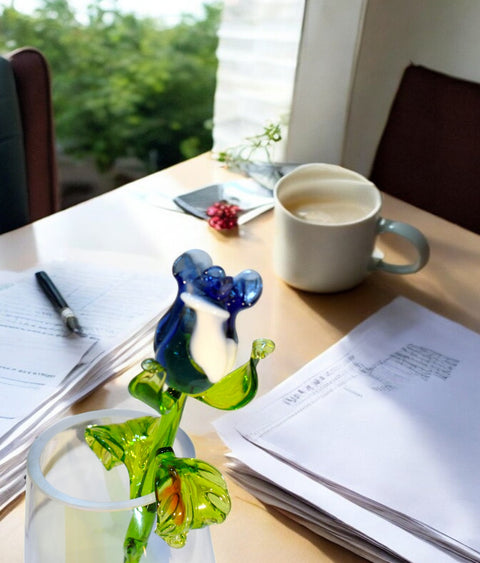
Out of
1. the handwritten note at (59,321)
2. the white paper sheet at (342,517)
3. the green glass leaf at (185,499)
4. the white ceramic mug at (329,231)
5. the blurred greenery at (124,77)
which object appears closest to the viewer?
the green glass leaf at (185,499)

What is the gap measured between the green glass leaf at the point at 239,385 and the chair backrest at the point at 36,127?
2.86 feet

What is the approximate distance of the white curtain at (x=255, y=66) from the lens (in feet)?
3.79

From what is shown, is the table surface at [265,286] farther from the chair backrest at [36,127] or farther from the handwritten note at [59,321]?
the chair backrest at [36,127]

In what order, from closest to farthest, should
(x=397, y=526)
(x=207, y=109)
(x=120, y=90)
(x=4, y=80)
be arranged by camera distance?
(x=397, y=526) < (x=4, y=80) < (x=120, y=90) < (x=207, y=109)

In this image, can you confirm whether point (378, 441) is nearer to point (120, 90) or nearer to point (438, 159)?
point (438, 159)

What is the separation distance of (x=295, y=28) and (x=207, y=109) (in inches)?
69.0

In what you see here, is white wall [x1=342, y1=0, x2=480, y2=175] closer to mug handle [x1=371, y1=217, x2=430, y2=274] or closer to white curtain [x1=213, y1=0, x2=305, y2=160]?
white curtain [x1=213, y1=0, x2=305, y2=160]

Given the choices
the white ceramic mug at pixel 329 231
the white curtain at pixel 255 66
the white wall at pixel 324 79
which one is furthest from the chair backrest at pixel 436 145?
the white ceramic mug at pixel 329 231

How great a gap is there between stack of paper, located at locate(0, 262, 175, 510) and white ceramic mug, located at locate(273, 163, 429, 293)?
15cm

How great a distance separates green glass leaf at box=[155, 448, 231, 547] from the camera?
33 cm

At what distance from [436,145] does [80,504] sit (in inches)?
39.1

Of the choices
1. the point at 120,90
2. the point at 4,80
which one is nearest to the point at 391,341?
the point at 4,80

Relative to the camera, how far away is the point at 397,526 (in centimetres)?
50

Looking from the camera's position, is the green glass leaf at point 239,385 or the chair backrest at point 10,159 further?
the chair backrest at point 10,159
